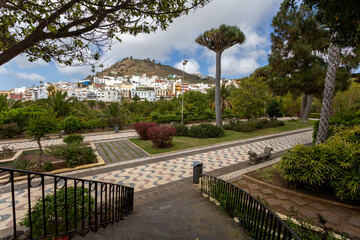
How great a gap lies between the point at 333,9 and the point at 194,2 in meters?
2.61

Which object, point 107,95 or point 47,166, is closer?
point 47,166

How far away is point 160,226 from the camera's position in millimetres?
2916

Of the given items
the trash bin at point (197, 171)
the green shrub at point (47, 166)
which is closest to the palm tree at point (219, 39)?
the trash bin at point (197, 171)

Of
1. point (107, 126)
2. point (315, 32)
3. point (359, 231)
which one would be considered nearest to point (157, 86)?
point (107, 126)

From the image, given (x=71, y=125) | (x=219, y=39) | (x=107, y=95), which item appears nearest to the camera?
(x=219, y=39)

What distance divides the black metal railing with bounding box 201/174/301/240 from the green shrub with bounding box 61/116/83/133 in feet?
47.6

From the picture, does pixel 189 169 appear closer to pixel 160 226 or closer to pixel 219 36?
pixel 160 226

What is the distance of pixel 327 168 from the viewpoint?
13.5ft

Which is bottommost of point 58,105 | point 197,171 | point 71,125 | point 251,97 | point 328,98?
point 197,171

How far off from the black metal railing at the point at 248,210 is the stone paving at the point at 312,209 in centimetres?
63

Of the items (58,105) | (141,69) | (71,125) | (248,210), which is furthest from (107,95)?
(141,69)

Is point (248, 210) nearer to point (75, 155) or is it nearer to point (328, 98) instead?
point (75, 155)

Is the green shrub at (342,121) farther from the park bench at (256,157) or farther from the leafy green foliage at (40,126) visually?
the leafy green foliage at (40,126)

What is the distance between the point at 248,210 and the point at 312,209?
2140 millimetres
